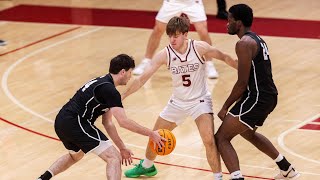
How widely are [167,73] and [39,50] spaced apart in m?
2.66

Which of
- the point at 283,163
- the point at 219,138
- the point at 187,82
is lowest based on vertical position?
the point at 283,163

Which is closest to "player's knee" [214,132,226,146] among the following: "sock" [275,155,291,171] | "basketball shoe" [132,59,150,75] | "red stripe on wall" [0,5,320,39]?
"sock" [275,155,291,171]

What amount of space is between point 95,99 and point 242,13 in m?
1.68

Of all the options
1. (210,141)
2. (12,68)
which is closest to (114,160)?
(210,141)

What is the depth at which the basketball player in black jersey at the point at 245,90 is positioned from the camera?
28.3 feet

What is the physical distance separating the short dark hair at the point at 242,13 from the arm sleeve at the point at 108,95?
4.66ft

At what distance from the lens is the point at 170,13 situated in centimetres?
1330

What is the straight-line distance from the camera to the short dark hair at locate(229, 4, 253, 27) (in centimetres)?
866

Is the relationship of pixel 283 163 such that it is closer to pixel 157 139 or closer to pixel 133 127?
pixel 157 139

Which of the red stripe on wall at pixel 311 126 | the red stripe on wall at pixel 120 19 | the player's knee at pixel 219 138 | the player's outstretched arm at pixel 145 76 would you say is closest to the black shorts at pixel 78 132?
the player's outstretched arm at pixel 145 76

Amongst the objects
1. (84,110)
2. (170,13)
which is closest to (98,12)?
(170,13)

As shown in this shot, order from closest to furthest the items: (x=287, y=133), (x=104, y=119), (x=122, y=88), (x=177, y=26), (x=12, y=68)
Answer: (x=104, y=119) → (x=177, y=26) → (x=287, y=133) → (x=122, y=88) → (x=12, y=68)

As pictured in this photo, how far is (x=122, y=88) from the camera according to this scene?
1327 cm

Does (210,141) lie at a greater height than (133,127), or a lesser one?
lesser
